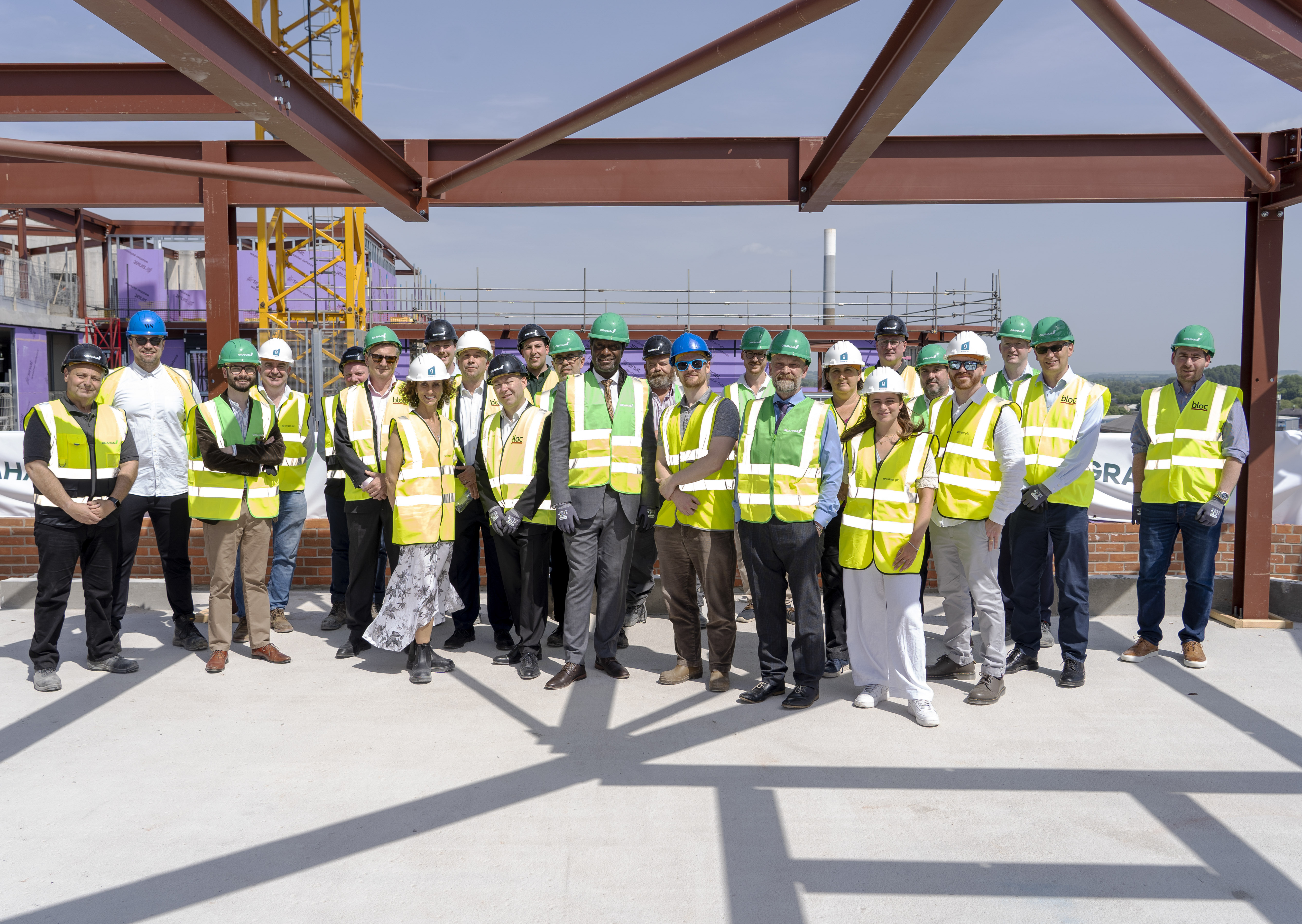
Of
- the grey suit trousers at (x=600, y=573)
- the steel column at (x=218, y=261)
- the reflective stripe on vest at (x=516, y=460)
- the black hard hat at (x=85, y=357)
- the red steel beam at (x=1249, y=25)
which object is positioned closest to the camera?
the red steel beam at (x=1249, y=25)

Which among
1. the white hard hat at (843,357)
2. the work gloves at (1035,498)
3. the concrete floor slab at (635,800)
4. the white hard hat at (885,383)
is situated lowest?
the concrete floor slab at (635,800)

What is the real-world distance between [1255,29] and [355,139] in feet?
13.2

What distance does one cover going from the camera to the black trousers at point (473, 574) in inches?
246

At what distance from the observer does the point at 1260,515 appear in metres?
6.80

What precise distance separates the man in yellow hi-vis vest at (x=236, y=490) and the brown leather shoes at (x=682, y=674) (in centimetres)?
263

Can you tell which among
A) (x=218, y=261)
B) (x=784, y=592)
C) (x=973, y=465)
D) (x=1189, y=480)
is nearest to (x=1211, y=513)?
(x=1189, y=480)

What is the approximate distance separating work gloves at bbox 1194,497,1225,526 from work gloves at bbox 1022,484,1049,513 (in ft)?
3.83

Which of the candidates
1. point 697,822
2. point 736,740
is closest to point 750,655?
point 736,740

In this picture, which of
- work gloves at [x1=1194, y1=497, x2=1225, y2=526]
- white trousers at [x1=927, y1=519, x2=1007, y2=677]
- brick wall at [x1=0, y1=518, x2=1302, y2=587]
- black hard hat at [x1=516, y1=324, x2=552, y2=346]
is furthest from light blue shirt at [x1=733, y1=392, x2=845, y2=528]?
brick wall at [x1=0, y1=518, x2=1302, y2=587]

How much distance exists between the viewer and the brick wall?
754 centimetres

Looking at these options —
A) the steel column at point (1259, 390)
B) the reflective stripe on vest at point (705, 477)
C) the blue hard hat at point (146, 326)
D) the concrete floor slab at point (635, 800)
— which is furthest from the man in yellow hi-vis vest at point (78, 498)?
the steel column at point (1259, 390)

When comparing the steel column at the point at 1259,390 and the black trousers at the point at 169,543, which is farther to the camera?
the steel column at the point at 1259,390

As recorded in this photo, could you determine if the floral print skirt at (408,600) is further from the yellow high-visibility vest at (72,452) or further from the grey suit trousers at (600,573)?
the yellow high-visibility vest at (72,452)

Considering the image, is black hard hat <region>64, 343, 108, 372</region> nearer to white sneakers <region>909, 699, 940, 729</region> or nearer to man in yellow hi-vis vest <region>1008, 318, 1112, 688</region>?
white sneakers <region>909, 699, 940, 729</region>
